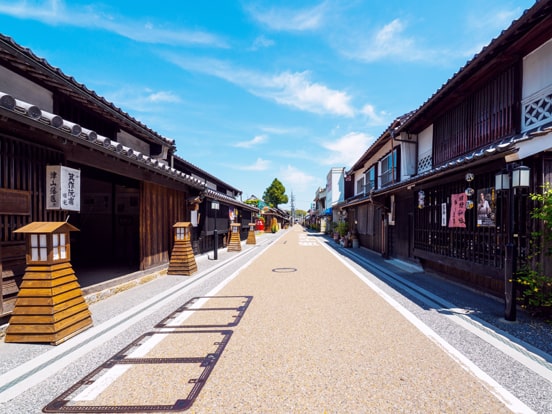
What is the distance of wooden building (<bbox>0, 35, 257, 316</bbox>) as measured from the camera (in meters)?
4.42

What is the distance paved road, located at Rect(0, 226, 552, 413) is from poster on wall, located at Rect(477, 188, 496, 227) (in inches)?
83.7

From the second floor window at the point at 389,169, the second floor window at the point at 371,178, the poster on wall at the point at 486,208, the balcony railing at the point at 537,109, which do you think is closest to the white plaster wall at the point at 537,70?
the balcony railing at the point at 537,109

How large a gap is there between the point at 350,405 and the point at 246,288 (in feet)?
17.0

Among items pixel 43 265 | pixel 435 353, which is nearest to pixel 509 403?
pixel 435 353

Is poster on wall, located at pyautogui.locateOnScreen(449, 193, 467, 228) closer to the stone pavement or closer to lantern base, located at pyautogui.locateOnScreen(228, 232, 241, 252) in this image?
the stone pavement

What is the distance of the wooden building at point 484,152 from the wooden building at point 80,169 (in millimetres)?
7799

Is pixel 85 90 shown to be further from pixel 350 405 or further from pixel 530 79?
pixel 530 79

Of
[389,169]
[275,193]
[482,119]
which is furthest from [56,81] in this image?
[275,193]

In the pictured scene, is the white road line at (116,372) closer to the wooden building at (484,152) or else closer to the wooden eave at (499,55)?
the wooden building at (484,152)

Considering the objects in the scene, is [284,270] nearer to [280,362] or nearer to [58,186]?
[280,362]

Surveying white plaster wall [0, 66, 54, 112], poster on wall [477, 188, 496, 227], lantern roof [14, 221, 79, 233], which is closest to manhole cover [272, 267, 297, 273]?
poster on wall [477, 188, 496, 227]

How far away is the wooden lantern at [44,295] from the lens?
161 inches

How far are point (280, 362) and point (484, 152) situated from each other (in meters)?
5.50

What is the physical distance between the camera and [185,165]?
16.1 m
